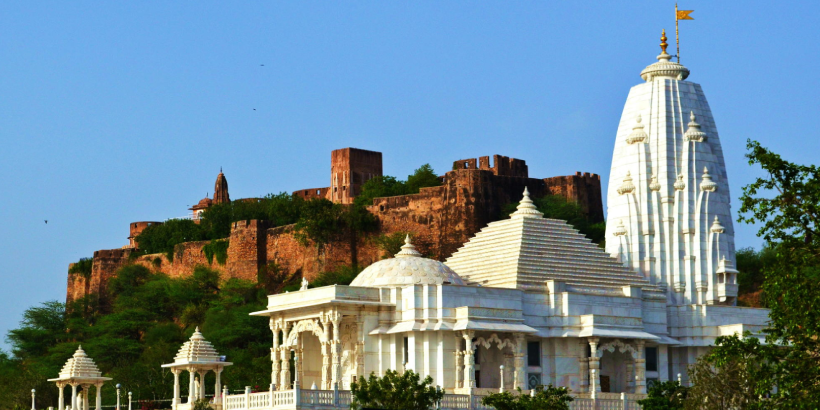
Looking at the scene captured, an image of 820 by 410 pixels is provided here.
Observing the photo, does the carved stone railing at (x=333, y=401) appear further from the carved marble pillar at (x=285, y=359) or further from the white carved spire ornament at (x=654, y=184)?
the white carved spire ornament at (x=654, y=184)

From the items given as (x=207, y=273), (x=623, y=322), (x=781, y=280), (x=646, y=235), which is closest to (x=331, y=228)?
(x=207, y=273)

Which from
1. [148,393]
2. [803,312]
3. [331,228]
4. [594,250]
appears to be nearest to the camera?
[803,312]

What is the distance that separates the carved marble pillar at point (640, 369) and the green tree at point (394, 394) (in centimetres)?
1202

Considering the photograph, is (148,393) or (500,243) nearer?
(500,243)

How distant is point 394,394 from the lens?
37.8 metres

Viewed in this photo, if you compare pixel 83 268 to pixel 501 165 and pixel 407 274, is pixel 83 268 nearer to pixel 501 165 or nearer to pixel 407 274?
pixel 501 165

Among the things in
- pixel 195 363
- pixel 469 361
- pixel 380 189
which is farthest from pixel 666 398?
pixel 380 189

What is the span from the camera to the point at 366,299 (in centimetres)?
4678

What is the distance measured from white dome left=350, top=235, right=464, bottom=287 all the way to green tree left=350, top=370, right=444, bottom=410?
9122 mm

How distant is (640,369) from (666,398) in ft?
21.6

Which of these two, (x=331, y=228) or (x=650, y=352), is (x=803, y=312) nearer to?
(x=650, y=352)

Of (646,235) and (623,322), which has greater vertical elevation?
(646,235)

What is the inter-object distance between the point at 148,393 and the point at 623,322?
2325 centimetres

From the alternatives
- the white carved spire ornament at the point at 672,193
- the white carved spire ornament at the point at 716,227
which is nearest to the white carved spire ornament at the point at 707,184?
the white carved spire ornament at the point at 672,193
